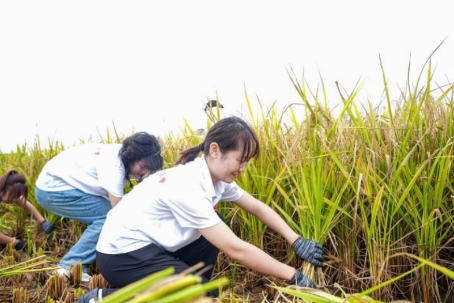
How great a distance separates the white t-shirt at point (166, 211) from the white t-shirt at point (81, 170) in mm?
1068

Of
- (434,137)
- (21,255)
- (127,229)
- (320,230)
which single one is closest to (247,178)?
(320,230)

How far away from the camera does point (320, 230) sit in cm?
234

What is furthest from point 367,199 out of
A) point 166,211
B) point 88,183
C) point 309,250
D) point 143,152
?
point 88,183

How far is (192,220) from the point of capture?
2.05 meters

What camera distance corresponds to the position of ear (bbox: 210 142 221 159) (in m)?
2.10

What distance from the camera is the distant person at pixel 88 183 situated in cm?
317

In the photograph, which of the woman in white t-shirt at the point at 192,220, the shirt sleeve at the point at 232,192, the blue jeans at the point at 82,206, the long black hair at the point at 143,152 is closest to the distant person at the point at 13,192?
the blue jeans at the point at 82,206

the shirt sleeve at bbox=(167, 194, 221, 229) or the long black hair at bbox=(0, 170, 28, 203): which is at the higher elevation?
the shirt sleeve at bbox=(167, 194, 221, 229)

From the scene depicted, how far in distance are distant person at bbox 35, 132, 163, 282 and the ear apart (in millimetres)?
1041

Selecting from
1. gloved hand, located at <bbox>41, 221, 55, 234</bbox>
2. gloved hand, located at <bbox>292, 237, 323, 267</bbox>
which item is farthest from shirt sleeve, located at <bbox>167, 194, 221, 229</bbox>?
gloved hand, located at <bbox>41, 221, 55, 234</bbox>

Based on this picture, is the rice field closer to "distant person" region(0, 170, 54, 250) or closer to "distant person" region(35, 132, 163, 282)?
"distant person" region(35, 132, 163, 282)

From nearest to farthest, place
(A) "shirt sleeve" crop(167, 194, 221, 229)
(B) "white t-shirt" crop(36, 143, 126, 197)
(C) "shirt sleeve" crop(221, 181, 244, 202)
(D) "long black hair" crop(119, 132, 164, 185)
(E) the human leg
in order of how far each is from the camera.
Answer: (A) "shirt sleeve" crop(167, 194, 221, 229) < (E) the human leg < (C) "shirt sleeve" crop(221, 181, 244, 202) < (D) "long black hair" crop(119, 132, 164, 185) < (B) "white t-shirt" crop(36, 143, 126, 197)

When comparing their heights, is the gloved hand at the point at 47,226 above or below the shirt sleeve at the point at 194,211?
below

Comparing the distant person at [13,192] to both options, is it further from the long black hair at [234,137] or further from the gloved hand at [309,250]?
the gloved hand at [309,250]
